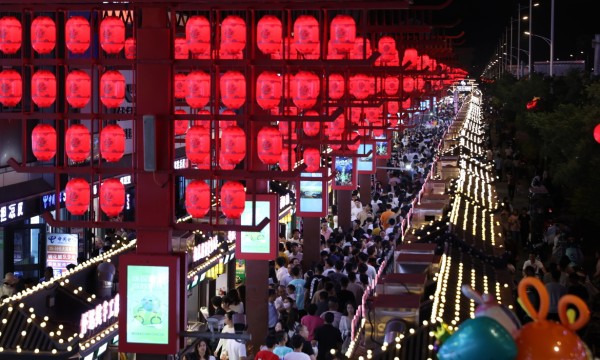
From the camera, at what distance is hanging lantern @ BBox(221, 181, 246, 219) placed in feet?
42.0

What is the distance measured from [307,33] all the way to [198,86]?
1.57 meters

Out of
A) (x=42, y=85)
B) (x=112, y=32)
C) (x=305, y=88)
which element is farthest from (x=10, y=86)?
(x=305, y=88)

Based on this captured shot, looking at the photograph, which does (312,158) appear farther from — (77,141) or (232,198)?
(77,141)

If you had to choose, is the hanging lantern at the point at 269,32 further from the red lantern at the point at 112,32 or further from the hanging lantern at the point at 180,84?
the hanging lantern at the point at 180,84

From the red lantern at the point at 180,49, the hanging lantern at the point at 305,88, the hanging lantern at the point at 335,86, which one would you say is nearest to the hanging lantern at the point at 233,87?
the hanging lantern at the point at 305,88

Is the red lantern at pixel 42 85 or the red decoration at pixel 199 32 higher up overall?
the red decoration at pixel 199 32

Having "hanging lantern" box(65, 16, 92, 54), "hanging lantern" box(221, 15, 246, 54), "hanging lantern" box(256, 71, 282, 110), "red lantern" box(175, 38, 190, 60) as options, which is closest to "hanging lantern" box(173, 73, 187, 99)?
"red lantern" box(175, 38, 190, 60)

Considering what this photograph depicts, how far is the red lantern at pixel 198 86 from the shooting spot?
1239 centimetres

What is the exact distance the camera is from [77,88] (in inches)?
488

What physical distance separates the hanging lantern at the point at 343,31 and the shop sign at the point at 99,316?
16.0ft

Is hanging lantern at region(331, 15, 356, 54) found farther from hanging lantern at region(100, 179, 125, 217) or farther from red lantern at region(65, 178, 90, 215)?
red lantern at region(65, 178, 90, 215)

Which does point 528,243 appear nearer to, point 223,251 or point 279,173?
point 223,251

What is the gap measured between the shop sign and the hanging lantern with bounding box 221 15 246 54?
424 cm

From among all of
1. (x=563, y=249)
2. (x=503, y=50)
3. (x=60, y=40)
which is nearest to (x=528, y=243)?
(x=563, y=249)
